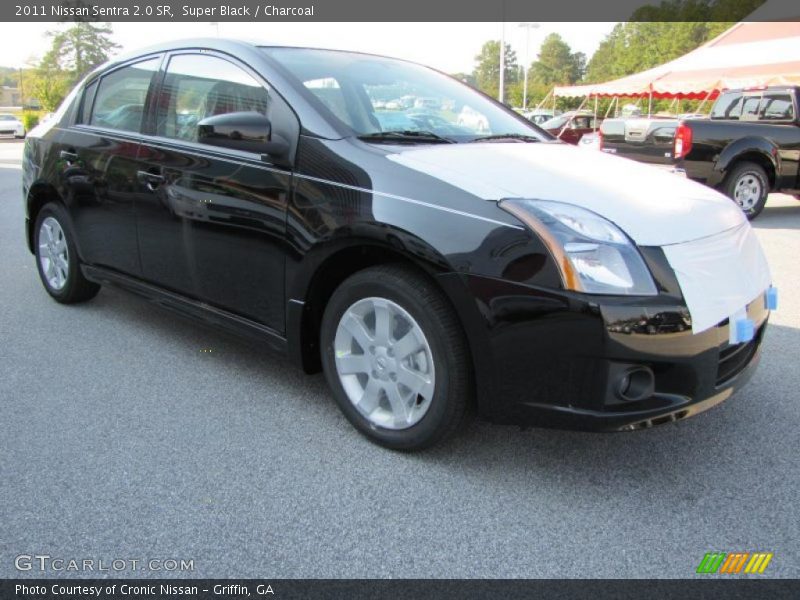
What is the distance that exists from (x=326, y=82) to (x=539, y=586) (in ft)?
7.41

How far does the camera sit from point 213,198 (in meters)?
3.21

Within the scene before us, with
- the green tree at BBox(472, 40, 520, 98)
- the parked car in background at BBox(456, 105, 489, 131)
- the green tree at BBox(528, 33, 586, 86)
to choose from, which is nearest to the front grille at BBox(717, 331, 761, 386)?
the parked car in background at BBox(456, 105, 489, 131)

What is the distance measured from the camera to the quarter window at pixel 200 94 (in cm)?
320

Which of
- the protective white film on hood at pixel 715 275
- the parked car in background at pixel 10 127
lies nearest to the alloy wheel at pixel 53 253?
the protective white film on hood at pixel 715 275

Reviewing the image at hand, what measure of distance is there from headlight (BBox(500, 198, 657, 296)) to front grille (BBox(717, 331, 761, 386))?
460 mm

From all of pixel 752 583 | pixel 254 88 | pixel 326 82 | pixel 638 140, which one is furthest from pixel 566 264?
pixel 638 140

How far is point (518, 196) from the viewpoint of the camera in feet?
8.05

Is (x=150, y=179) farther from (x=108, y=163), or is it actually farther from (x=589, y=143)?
(x=589, y=143)

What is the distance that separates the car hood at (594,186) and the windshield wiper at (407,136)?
0.11 m

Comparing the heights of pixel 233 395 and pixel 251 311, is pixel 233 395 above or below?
below

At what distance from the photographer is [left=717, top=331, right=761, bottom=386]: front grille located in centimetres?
250

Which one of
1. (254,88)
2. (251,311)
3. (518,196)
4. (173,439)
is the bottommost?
(173,439)

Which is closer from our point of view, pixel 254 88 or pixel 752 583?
pixel 752 583

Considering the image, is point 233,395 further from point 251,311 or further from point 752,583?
point 752,583
